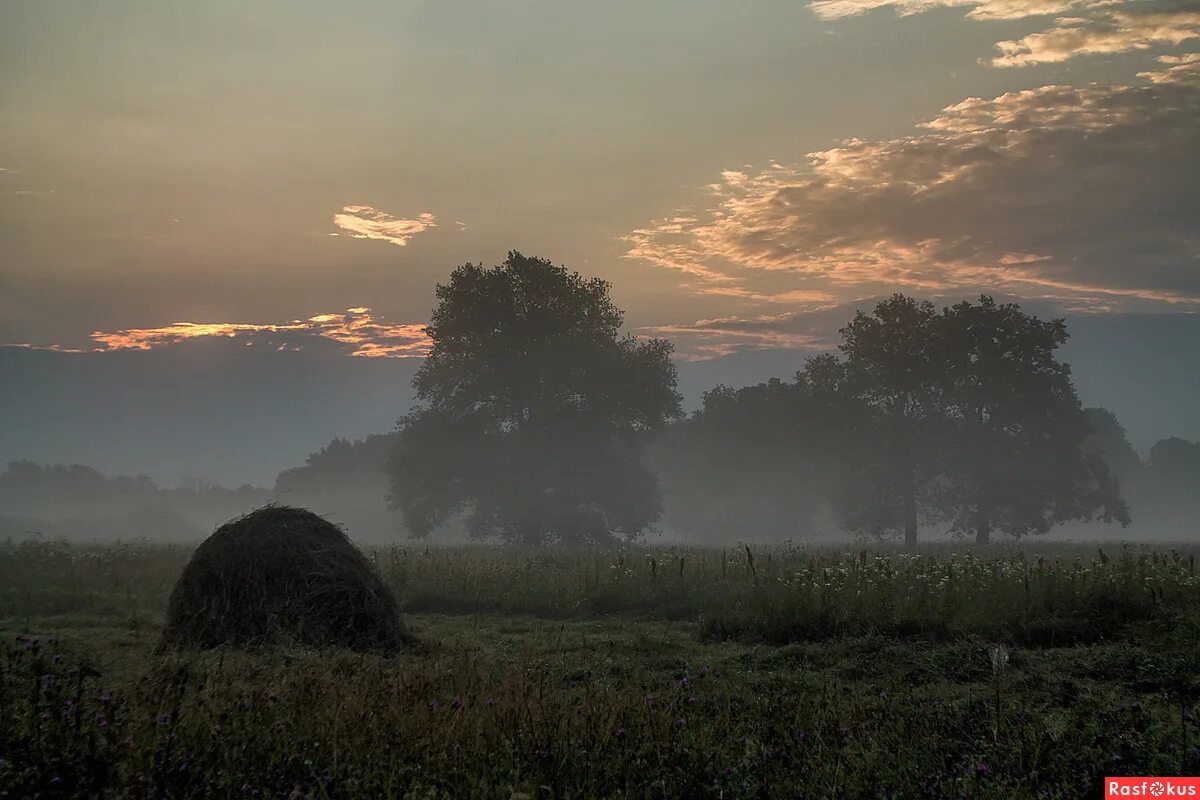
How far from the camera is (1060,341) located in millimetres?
39875

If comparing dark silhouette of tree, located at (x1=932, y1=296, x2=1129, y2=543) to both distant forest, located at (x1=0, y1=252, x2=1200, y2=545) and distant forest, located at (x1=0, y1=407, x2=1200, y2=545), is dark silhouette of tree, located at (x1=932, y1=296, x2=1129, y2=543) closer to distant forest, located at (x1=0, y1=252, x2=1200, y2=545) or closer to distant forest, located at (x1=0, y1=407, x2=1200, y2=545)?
distant forest, located at (x1=0, y1=252, x2=1200, y2=545)

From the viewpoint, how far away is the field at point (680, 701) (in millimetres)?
5070

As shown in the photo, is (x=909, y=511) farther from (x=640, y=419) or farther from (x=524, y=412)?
(x=524, y=412)

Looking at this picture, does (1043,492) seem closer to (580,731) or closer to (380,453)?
(580,731)

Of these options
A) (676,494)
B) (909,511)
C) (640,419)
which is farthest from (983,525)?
(676,494)

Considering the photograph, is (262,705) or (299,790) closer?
(299,790)

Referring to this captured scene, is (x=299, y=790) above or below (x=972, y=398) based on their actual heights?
below

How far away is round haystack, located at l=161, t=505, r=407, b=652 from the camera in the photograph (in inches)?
430

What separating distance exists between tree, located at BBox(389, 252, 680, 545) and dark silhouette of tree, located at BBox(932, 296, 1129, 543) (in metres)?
14.5

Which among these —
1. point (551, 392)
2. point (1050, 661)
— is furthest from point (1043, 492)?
point (1050, 661)

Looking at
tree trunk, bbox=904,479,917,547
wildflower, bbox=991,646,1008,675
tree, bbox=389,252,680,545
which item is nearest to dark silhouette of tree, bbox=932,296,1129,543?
tree trunk, bbox=904,479,917,547

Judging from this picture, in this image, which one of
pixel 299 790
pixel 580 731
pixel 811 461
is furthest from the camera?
pixel 811 461

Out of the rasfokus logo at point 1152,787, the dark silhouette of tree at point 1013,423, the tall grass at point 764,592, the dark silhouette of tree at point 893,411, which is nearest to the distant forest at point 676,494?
the dark silhouette of tree at point 1013,423

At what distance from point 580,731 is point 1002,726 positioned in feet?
10.5
